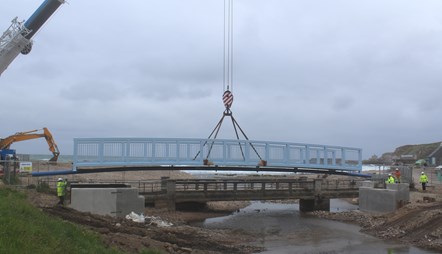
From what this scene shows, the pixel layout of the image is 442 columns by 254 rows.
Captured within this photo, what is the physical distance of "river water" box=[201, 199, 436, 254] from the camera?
687 inches

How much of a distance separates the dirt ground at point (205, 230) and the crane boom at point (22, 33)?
25.8 feet

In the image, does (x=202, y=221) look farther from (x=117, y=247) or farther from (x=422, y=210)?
(x=117, y=247)

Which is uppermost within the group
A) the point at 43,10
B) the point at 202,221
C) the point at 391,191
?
the point at 43,10

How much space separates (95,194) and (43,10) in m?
11.1

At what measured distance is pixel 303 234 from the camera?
21.7 metres

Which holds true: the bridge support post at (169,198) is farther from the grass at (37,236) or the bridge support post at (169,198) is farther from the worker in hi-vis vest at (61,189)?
the grass at (37,236)

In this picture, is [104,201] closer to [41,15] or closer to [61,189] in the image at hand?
[61,189]

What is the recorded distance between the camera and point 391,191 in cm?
2642

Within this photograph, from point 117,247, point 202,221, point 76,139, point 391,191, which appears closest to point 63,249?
point 117,247

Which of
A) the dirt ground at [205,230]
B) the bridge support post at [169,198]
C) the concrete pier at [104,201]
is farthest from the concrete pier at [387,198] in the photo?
the concrete pier at [104,201]

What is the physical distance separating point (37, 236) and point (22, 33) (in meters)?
19.0

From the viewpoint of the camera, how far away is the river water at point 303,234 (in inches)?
687

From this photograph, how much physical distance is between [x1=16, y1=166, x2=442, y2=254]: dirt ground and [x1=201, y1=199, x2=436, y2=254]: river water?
2.75ft

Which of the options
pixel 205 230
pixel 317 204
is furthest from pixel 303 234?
pixel 317 204
